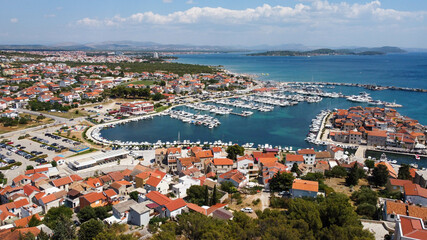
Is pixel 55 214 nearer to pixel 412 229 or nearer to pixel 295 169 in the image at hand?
pixel 295 169

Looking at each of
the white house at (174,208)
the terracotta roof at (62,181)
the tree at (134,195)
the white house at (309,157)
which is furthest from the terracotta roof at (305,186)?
the terracotta roof at (62,181)

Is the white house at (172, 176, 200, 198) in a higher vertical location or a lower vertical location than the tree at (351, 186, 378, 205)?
lower

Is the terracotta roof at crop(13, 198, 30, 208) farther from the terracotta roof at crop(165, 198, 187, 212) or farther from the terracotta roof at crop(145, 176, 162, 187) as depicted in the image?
the terracotta roof at crop(165, 198, 187, 212)

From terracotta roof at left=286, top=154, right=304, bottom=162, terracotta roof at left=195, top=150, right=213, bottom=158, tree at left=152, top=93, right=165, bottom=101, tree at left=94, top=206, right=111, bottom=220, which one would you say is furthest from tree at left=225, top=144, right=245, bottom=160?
tree at left=152, top=93, right=165, bottom=101

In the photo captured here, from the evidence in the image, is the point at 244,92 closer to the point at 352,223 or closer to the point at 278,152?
the point at 278,152

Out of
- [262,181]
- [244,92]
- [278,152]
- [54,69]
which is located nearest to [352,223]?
[262,181]

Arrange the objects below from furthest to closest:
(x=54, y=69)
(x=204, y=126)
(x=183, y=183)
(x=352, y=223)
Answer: (x=54, y=69) < (x=204, y=126) < (x=183, y=183) < (x=352, y=223)
